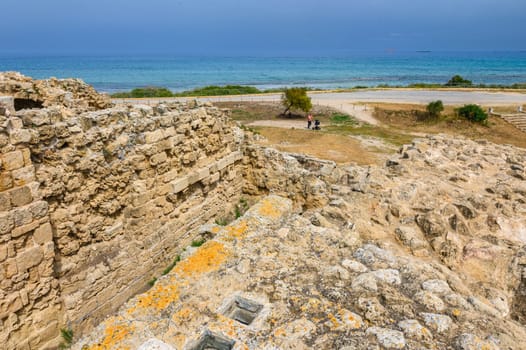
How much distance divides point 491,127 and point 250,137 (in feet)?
74.0

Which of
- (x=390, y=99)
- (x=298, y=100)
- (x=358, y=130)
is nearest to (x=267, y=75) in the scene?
(x=390, y=99)

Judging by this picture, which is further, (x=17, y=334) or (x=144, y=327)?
(x=17, y=334)

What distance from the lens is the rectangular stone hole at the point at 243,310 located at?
350 centimetres

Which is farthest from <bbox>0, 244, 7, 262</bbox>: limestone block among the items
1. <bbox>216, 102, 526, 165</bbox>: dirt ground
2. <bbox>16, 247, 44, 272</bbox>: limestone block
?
<bbox>216, 102, 526, 165</bbox>: dirt ground

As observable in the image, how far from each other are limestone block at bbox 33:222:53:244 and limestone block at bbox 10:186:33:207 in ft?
1.30

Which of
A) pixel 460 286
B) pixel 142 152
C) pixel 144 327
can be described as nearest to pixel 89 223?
pixel 142 152

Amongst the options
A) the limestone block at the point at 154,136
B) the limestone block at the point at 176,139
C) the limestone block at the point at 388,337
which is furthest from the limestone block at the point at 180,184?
the limestone block at the point at 388,337

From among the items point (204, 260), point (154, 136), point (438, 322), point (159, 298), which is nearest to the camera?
point (438, 322)

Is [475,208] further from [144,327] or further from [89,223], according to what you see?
[89,223]

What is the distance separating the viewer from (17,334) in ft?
14.9

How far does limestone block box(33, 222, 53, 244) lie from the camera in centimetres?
466

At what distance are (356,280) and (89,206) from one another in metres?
4.17

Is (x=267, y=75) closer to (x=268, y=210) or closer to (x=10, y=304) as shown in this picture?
Result: (x=268, y=210)

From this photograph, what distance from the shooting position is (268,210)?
19.2 feet
